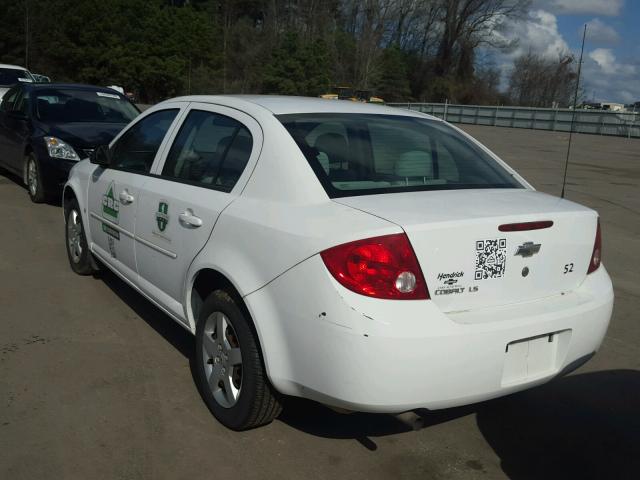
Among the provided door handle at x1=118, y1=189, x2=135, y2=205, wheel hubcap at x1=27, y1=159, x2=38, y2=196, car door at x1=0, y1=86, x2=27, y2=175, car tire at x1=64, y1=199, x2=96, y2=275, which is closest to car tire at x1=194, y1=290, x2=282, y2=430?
door handle at x1=118, y1=189, x2=135, y2=205

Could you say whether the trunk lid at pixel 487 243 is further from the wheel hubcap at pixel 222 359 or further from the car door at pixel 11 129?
the car door at pixel 11 129

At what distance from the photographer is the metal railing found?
30.5 meters

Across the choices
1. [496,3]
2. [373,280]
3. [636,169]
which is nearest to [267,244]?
[373,280]

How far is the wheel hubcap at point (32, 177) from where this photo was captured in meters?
8.64

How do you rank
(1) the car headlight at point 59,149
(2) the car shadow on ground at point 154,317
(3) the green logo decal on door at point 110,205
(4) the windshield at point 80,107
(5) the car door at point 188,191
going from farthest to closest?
(4) the windshield at point 80,107 < (1) the car headlight at point 59,149 < (3) the green logo decal on door at point 110,205 < (2) the car shadow on ground at point 154,317 < (5) the car door at point 188,191

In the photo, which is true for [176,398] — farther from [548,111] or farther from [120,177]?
[548,111]

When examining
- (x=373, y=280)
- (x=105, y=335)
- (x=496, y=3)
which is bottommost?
(x=105, y=335)

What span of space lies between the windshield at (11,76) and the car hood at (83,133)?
32.3ft

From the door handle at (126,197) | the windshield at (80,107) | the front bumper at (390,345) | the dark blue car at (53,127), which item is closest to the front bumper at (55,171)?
the dark blue car at (53,127)

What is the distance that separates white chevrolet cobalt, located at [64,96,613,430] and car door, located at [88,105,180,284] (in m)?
0.26

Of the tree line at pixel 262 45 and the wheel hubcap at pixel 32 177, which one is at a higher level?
the tree line at pixel 262 45

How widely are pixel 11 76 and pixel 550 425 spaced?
1781 centimetres

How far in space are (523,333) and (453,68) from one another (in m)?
71.4

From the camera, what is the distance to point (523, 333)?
108 inches
